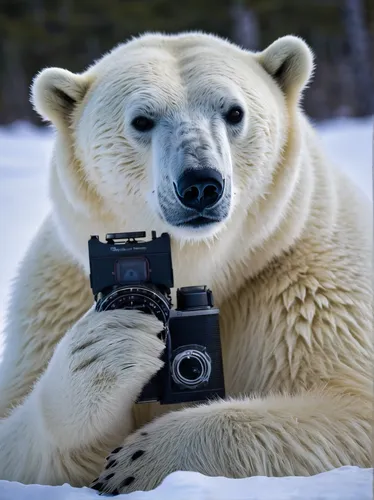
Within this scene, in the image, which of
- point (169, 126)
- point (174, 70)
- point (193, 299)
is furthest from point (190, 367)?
point (174, 70)

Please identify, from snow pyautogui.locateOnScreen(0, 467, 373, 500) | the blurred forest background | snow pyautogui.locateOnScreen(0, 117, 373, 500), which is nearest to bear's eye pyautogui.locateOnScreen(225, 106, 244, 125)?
snow pyautogui.locateOnScreen(0, 117, 373, 500)

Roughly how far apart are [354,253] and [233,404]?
26.1 inches

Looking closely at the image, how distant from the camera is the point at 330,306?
225cm

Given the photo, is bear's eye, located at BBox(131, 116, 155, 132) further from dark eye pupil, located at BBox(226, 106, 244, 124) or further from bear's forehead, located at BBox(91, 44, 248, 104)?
dark eye pupil, located at BBox(226, 106, 244, 124)

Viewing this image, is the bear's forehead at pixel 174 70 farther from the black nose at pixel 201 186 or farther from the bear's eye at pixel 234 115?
the black nose at pixel 201 186

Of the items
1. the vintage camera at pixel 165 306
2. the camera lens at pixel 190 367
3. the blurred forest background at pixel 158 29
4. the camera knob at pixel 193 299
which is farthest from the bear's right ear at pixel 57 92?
the blurred forest background at pixel 158 29

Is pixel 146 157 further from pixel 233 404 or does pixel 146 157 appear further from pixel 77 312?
pixel 233 404

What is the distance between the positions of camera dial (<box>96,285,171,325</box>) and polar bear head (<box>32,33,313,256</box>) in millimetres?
217

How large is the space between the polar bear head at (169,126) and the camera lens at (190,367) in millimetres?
282

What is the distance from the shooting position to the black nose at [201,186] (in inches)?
73.1

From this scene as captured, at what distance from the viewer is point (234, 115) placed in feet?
7.07

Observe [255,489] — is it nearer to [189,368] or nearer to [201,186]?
[189,368]

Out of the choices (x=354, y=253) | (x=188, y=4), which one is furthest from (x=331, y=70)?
(x=354, y=253)

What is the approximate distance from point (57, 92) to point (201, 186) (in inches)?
26.8
